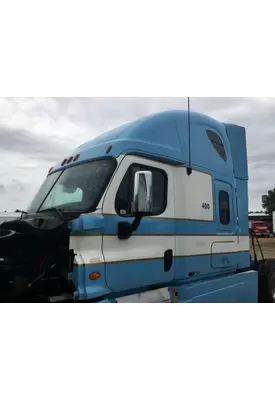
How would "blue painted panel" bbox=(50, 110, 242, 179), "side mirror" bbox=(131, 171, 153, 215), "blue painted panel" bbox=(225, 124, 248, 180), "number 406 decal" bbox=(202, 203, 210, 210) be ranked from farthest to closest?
1. "blue painted panel" bbox=(225, 124, 248, 180)
2. "number 406 decal" bbox=(202, 203, 210, 210)
3. "blue painted panel" bbox=(50, 110, 242, 179)
4. "side mirror" bbox=(131, 171, 153, 215)

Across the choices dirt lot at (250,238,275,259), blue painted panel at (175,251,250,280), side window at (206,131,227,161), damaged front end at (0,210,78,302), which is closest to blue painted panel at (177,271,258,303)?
blue painted panel at (175,251,250,280)

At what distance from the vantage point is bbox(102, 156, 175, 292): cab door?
10.7 feet

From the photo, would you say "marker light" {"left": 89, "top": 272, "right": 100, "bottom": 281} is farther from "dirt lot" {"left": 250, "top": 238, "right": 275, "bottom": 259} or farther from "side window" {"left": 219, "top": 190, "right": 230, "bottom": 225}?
"dirt lot" {"left": 250, "top": 238, "right": 275, "bottom": 259}

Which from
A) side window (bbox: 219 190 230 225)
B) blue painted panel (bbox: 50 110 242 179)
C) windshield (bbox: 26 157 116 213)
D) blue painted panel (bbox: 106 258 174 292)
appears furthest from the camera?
side window (bbox: 219 190 230 225)

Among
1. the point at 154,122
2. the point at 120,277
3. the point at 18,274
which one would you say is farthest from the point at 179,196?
the point at 18,274

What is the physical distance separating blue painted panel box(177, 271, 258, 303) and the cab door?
0.36 meters

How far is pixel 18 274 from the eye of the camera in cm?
330

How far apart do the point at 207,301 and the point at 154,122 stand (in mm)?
2263

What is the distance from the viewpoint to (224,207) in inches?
187

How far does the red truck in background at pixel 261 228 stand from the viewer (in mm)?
5620

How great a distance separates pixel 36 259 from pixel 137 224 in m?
1.05

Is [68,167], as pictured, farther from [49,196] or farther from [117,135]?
[117,135]

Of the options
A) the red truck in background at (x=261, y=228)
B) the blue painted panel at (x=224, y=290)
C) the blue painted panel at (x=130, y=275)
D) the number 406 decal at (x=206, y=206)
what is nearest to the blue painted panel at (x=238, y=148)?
the red truck in background at (x=261, y=228)

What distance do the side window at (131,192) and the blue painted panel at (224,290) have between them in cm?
102
